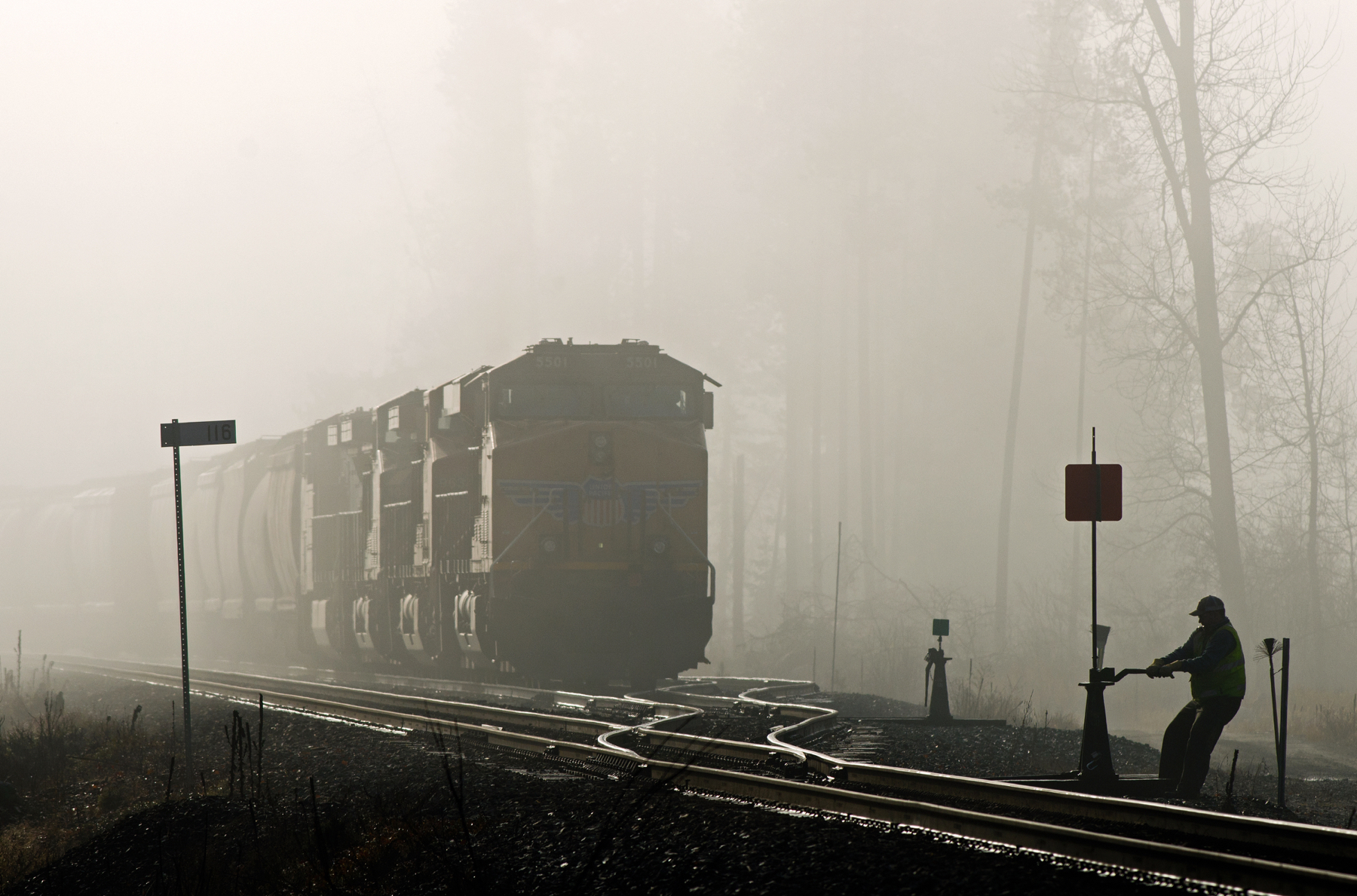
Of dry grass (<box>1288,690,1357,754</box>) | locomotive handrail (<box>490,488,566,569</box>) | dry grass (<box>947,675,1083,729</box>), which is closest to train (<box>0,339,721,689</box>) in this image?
locomotive handrail (<box>490,488,566,569</box>)

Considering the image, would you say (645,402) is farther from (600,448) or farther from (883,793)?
(883,793)

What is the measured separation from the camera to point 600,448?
16.2 m

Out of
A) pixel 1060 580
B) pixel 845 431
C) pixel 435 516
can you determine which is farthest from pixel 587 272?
pixel 435 516

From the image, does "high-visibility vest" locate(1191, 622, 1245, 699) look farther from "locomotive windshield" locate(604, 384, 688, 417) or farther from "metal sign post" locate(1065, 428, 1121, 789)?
"locomotive windshield" locate(604, 384, 688, 417)

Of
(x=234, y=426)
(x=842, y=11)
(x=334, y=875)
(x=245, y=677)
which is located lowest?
(x=245, y=677)

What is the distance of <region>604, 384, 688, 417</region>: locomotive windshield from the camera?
1644 cm

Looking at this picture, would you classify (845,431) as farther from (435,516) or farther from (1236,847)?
(1236,847)

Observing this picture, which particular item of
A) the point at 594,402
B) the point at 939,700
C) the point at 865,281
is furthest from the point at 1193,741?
the point at 865,281

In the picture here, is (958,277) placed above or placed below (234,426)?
above

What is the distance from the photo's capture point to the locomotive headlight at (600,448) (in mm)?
16156

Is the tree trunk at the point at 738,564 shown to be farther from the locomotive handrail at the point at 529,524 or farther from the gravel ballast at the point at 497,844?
the gravel ballast at the point at 497,844

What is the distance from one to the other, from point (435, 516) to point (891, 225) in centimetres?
2183

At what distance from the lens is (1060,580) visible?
35625 mm

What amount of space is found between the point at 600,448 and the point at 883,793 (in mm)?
9212
